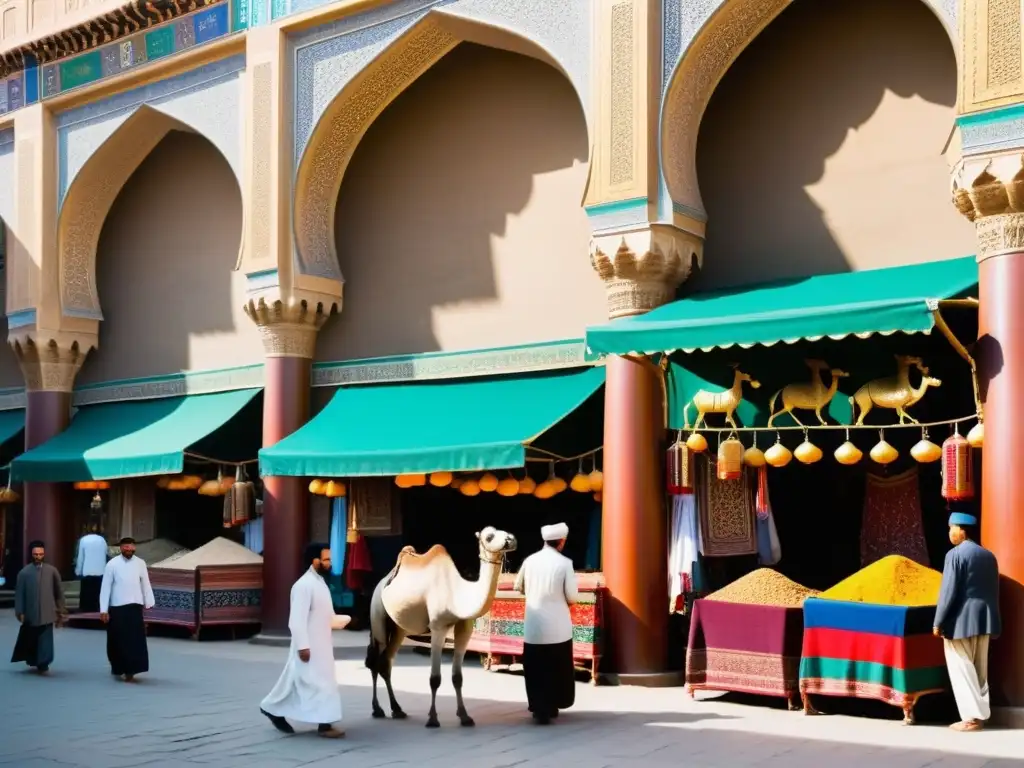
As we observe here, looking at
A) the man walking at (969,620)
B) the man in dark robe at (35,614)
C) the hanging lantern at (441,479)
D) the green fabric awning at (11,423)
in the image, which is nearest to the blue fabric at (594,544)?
the hanging lantern at (441,479)

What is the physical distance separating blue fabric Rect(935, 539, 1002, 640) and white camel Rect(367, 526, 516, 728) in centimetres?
282

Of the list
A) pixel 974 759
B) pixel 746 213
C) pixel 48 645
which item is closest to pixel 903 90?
pixel 746 213

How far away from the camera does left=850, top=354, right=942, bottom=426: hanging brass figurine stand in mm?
9320

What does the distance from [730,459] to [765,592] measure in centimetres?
116

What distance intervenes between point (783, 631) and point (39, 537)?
1133 centimetres

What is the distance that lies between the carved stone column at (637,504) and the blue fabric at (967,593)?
280cm

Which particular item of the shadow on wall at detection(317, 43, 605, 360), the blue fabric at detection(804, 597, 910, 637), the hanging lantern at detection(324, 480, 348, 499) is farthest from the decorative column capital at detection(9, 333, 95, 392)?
the blue fabric at detection(804, 597, 910, 637)

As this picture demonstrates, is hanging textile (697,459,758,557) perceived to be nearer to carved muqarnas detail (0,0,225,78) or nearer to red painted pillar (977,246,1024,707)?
red painted pillar (977,246,1024,707)

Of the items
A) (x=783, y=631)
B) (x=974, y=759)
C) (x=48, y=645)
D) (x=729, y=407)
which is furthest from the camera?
(x=48, y=645)

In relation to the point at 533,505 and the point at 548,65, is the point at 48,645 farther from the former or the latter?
the point at 548,65

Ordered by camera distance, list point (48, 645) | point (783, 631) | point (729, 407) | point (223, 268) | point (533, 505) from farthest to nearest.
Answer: point (223, 268), point (533, 505), point (48, 645), point (729, 407), point (783, 631)

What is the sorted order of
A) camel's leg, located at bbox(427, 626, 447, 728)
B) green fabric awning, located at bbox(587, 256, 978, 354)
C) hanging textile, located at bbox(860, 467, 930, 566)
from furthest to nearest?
hanging textile, located at bbox(860, 467, 930, 566), green fabric awning, located at bbox(587, 256, 978, 354), camel's leg, located at bbox(427, 626, 447, 728)

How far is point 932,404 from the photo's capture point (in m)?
10.2

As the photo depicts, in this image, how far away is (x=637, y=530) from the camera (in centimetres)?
1046
